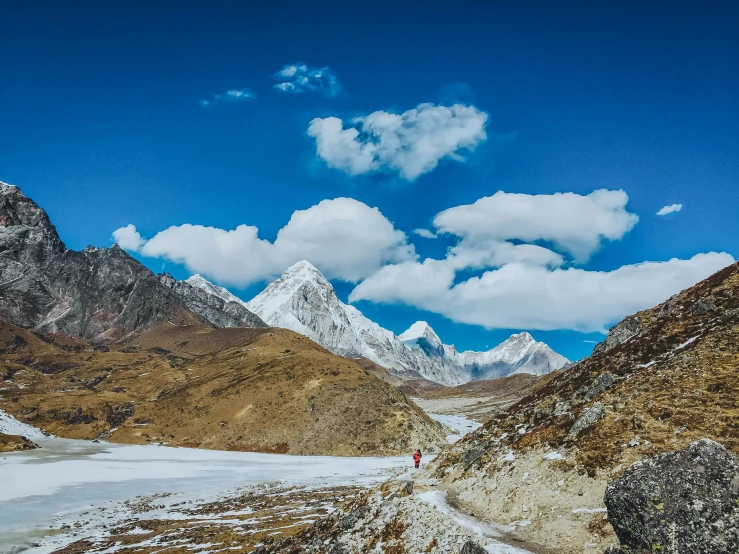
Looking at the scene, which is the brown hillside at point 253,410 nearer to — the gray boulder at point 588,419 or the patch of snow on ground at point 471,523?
the patch of snow on ground at point 471,523

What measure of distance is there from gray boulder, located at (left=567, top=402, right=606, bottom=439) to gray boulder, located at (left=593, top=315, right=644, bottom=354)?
35.6ft

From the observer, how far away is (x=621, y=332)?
3294cm

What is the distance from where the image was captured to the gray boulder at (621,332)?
32062 mm

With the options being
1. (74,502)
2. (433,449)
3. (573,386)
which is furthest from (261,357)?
(573,386)

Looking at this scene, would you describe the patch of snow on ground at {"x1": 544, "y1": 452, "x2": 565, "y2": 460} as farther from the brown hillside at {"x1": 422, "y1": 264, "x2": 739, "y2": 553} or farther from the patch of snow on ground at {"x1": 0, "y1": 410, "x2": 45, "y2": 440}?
the patch of snow on ground at {"x1": 0, "y1": 410, "x2": 45, "y2": 440}

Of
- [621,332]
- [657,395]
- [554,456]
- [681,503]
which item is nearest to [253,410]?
[621,332]

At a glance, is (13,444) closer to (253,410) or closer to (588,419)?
(253,410)

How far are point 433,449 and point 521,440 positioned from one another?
86786 millimetres

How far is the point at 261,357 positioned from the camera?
174 metres

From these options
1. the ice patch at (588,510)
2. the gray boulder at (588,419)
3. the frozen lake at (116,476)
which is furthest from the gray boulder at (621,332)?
the frozen lake at (116,476)

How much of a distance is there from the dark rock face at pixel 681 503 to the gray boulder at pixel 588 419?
36.1ft

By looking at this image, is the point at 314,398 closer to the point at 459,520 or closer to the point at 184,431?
the point at 184,431

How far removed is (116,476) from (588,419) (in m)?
71.8

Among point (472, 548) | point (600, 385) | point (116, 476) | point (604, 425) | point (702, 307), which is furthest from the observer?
point (116, 476)
